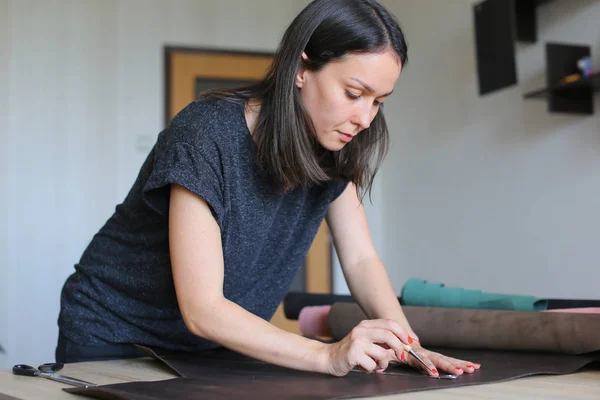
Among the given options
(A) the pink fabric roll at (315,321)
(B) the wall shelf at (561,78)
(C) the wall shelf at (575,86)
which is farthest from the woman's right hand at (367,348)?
(B) the wall shelf at (561,78)

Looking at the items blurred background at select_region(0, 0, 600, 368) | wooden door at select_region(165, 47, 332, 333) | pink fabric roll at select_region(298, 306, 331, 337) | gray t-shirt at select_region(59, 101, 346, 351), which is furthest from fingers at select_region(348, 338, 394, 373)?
wooden door at select_region(165, 47, 332, 333)

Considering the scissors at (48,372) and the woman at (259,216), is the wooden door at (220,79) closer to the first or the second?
the woman at (259,216)

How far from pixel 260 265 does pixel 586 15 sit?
200 centimetres

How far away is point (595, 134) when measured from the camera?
105 inches

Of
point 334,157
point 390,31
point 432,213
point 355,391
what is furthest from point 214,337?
point 432,213

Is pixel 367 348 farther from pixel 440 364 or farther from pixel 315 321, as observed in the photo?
pixel 315 321

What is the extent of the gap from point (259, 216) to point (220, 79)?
288cm

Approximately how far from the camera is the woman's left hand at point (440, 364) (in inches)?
40.2

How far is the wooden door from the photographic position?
154 inches

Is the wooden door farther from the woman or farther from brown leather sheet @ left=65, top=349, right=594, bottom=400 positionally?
brown leather sheet @ left=65, top=349, right=594, bottom=400

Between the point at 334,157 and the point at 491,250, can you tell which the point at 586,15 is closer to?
the point at 491,250

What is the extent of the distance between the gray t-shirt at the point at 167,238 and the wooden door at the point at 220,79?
8.43 ft

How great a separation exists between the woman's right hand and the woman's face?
35 centimetres

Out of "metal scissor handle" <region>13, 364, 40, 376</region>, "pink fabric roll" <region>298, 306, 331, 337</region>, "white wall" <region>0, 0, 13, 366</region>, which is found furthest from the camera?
"white wall" <region>0, 0, 13, 366</region>
